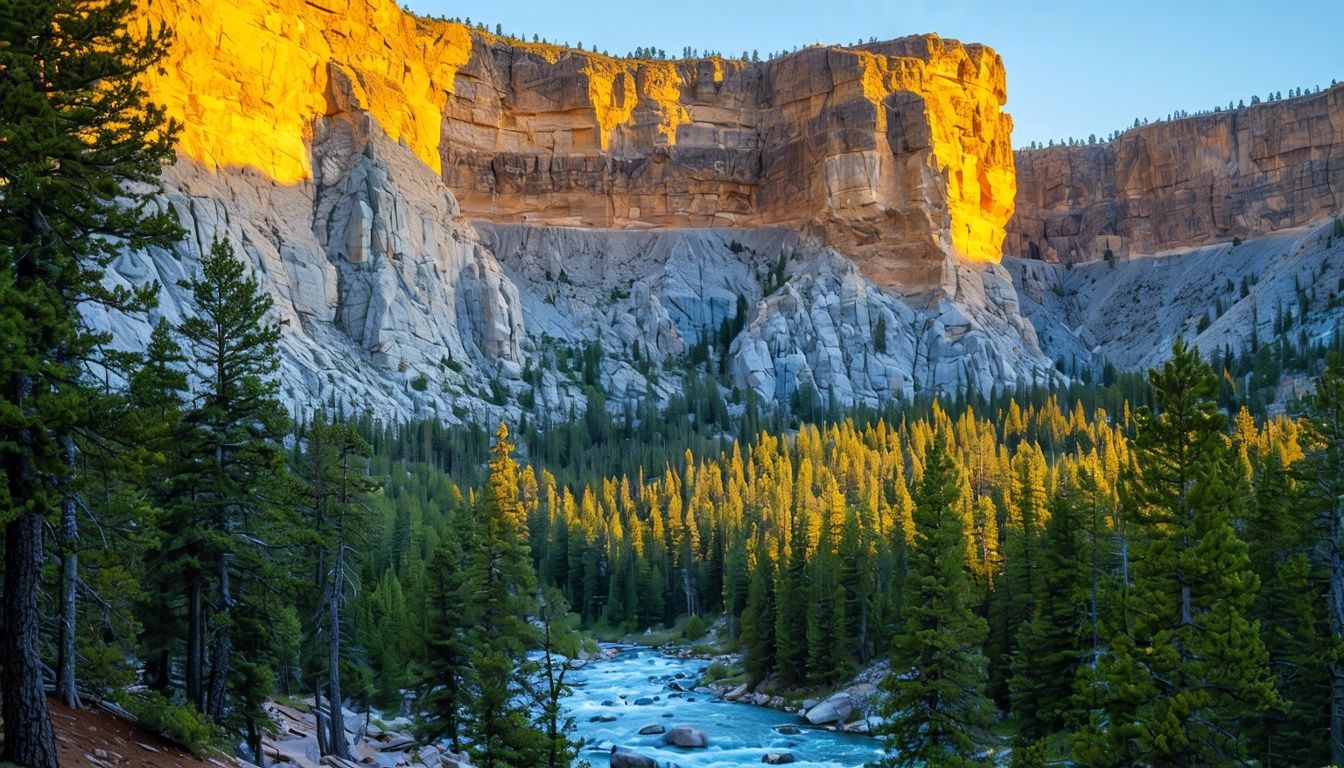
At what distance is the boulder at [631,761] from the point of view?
143ft

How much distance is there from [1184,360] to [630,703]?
39.1 m

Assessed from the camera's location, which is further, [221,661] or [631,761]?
[631,761]

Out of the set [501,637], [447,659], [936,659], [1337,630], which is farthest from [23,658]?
[1337,630]

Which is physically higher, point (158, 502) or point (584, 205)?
point (584, 205)

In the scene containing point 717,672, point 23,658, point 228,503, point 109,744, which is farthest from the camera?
point 717,672

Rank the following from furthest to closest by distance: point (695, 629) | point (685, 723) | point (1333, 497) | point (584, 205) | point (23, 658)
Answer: point (584, 205), point (695, 629), point (685, 723), point (1333, 497), point (23, 658)

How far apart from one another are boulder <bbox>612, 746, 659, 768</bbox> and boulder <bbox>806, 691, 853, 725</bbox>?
11454mm

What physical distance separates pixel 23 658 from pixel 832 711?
139 ft

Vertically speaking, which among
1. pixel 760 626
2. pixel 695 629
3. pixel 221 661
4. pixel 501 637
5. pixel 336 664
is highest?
pixel 221 661

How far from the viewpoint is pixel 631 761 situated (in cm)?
4353

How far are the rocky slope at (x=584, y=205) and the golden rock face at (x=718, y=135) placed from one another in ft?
1.23

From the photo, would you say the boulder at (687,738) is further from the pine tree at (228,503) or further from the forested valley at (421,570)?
the pine tree at (228,503)

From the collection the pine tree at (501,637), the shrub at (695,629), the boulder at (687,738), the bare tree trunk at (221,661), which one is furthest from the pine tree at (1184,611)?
the shrub at (695,629)

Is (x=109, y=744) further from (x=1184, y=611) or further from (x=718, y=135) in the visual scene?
(x=718, y=135)
